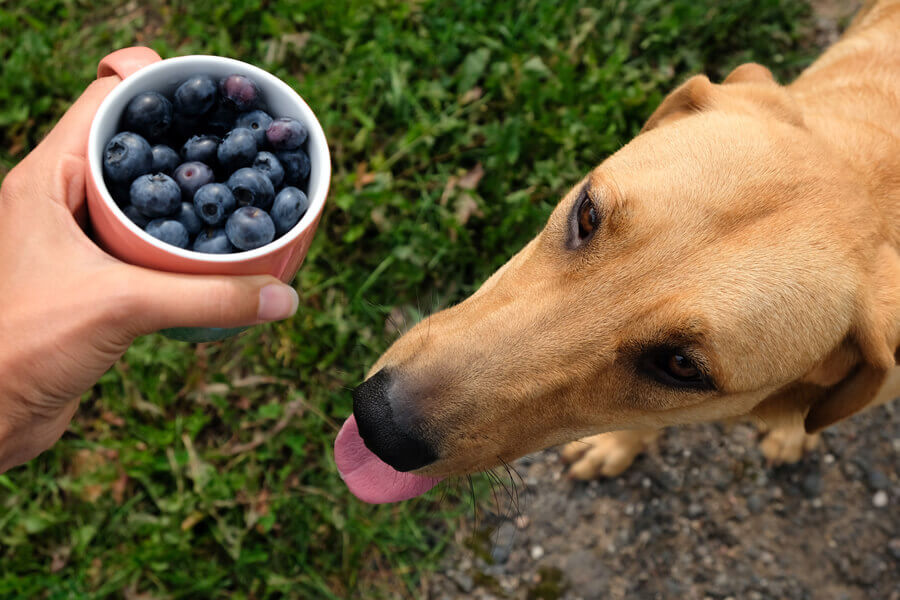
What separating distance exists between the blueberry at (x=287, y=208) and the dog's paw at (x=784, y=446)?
12.1ft

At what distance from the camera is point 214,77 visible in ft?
7.74

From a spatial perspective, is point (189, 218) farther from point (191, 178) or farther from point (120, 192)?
point (120, 192)

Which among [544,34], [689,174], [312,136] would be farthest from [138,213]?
[544,34]

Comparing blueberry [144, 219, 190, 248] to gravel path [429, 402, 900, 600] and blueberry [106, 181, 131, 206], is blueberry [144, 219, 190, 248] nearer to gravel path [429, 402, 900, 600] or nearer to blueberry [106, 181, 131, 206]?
blueberry [106, 181, 131, 206]

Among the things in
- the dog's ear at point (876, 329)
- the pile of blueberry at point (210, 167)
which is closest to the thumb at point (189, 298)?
the pile of blueberry at point (210, 167)

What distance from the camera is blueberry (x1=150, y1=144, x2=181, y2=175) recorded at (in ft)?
7.30

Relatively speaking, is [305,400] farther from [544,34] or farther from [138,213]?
[544,34]

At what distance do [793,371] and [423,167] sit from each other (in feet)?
10.3

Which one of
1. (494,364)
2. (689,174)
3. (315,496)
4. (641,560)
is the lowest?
A: (641,560)

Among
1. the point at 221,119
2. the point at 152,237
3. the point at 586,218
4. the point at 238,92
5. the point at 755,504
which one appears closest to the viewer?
the point at 152,237

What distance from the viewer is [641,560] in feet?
14.4

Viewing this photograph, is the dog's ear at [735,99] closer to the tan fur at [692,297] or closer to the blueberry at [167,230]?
the tan fur at [692,297]

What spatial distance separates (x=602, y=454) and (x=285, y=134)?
313cm

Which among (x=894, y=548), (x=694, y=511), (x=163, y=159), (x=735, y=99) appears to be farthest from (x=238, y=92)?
(x=894, y=548)
